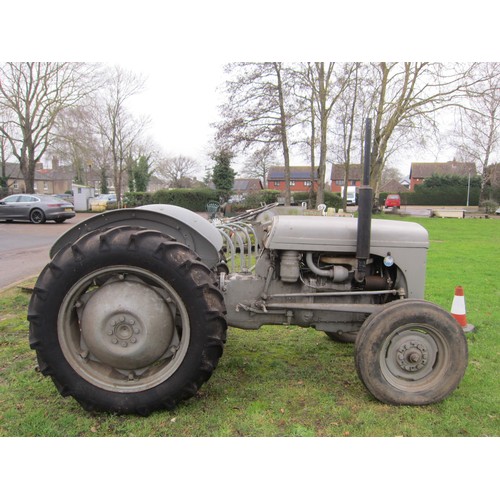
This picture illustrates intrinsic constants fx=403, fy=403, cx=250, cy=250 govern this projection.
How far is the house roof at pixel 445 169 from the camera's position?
1807 inches

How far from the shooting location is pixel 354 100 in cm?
2511

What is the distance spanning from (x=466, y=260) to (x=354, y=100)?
58.8ft

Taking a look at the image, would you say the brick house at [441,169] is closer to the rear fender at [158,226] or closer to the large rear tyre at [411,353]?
the large rear tyre at [411,353]

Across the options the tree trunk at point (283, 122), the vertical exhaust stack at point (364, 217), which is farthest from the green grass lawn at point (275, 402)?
the tree trunk at point (283, 122)

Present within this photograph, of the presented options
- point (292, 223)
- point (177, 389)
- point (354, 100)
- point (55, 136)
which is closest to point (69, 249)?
point (177, 389)

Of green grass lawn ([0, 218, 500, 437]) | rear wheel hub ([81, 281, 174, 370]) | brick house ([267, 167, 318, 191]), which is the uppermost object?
brick house ([267, 167, 318, 191])

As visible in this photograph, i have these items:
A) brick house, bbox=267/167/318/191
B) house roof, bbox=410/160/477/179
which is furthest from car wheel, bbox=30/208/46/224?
brick house, bbox=267/167/318/191

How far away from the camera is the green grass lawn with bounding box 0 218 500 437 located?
8.77 ft

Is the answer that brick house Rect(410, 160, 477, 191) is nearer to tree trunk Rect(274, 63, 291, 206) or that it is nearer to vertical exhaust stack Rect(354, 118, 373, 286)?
tree trunk Rect(274, 63, 291, 206)

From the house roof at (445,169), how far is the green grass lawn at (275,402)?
47.1m

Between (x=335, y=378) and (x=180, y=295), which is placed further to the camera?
(x=335, y=378)

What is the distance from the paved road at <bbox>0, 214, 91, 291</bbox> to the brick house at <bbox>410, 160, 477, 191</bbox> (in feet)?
143

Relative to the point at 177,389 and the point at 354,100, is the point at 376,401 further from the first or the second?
the point at 354,100

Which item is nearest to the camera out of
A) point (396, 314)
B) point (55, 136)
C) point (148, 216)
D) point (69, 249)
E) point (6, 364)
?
point (69, 249)
